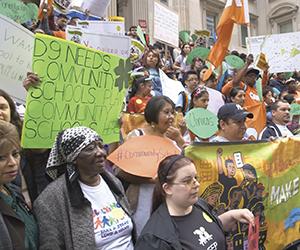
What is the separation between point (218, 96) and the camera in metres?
5.71

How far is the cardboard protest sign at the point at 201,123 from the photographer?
4.12 m

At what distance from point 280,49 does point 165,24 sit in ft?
8.46

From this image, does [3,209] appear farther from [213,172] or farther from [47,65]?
[213,172]

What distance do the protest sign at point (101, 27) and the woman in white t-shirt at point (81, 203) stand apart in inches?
83.1

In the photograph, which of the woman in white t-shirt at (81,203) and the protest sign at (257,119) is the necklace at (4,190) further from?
the protest sign at (257,119)

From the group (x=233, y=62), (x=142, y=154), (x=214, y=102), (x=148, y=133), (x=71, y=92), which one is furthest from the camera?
(x=233, y=62)

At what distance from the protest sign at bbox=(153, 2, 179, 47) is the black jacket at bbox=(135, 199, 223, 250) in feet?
19.9

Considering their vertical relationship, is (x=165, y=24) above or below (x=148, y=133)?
above

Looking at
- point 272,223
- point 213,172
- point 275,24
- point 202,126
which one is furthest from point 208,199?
point 275,24

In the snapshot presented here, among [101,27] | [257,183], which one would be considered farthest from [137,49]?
[257,183]

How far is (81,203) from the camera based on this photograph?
251cm

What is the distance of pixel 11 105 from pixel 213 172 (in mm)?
1525

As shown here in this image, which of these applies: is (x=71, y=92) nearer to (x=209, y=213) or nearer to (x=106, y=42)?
(x=106, y=42)

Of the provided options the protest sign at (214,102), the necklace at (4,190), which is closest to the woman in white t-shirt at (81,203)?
the necklace at (4,190)
